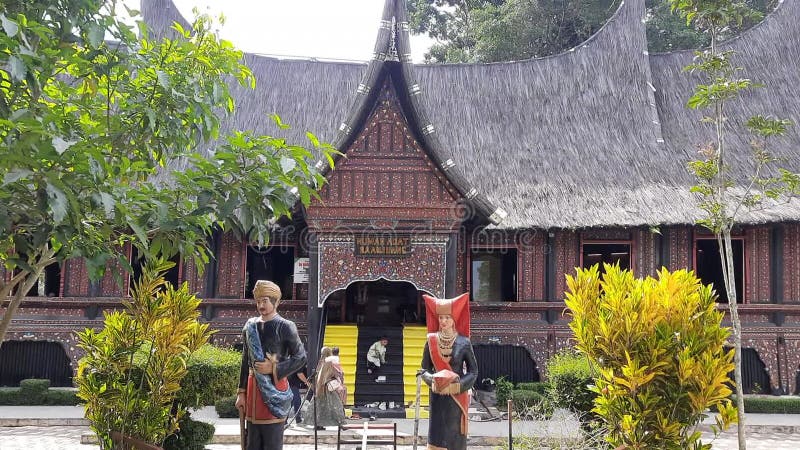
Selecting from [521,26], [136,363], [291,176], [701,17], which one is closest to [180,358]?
[136,363]

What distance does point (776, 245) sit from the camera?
50.4ft

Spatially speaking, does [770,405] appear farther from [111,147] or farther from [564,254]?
[111,147]

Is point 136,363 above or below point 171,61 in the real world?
below

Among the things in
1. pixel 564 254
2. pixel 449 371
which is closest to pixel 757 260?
pixel 564 254

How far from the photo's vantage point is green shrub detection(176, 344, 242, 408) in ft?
28.2

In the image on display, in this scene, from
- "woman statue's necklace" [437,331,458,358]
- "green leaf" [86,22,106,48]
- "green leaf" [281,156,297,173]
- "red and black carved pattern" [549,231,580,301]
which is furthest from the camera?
"red and black carved pattern" [549,231,580,301]

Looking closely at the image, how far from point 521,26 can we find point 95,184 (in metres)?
25.4

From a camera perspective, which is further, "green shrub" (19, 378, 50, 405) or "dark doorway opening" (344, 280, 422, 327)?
"dark doorway opening" (344, 280, 422, 327)

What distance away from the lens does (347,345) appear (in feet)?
45.9

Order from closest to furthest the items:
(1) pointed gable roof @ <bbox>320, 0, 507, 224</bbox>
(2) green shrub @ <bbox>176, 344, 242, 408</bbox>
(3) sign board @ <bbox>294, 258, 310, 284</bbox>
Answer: (2) green shrub @ <bbox>176, 344, 242, 408</bbox> → (1) pointed gable roof @ <bbox>320, 0, 507, 224</bbox> → (3) sign board @ <bbox>294, 258, 310, 284</bbox>

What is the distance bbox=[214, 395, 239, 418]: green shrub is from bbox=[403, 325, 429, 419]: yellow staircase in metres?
3.17

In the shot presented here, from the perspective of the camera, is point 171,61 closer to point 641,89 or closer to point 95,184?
point 95,184

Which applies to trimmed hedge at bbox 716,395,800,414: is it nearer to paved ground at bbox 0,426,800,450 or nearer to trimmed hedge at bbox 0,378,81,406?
paved ground at bbox 0,426,800,450

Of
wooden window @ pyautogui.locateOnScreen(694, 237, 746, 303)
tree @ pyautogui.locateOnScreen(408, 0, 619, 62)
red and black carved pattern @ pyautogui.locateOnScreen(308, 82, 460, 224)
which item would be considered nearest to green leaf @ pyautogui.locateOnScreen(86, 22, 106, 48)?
red and black carved pattern @ pyautogui.locateOnScreen(308, 82, 460, 224)
